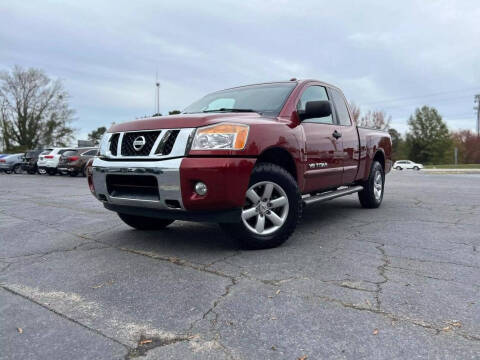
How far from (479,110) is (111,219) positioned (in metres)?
88.1

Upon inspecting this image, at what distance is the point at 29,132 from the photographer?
1686 inches

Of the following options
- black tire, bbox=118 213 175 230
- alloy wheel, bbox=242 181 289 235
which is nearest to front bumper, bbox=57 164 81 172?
black tire, bbox=118 213 175 230

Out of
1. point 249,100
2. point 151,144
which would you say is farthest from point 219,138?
point 249,100

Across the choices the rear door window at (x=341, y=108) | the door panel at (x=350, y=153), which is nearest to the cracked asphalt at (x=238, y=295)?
the door panel at (x=350, y=153)

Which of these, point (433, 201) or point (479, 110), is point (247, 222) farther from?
point (479, 110)

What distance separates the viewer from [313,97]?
502cm

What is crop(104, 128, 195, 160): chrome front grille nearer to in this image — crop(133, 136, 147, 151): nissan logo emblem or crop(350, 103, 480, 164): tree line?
crop(133, 136, 147, 151): nissan logo emblem

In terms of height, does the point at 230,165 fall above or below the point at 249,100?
below

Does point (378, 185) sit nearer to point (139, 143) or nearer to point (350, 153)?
point (350, 153)

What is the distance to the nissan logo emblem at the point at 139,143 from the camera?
12.0ft

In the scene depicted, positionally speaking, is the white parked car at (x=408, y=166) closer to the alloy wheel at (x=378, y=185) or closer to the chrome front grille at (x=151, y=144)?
the alloy wheel at (x=378, y=185)

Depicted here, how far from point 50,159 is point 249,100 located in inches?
779

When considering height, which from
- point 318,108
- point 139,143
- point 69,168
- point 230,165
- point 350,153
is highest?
point 318,108

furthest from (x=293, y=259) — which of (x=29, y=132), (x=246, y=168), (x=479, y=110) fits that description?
(x=479, y=110)
